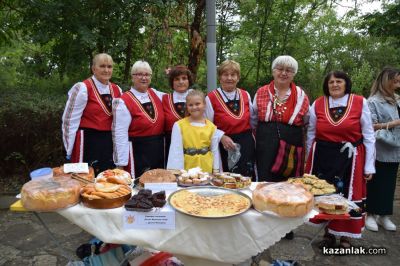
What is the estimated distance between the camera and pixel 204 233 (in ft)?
6.98

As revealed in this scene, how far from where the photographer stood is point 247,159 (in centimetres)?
345

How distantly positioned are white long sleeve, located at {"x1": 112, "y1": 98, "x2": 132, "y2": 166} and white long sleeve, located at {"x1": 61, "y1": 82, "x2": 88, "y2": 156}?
11.7 inches

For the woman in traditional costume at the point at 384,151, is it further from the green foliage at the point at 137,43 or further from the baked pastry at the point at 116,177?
the baked pastry at the point at 116,177

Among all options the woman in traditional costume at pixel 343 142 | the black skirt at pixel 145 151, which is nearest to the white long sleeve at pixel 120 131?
the black skirt at pixel 145 151

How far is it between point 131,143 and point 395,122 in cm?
266

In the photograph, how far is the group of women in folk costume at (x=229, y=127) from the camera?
316 cm

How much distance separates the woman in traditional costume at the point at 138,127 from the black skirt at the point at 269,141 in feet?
3.09

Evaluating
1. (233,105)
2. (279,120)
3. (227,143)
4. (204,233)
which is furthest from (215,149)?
(204,233)

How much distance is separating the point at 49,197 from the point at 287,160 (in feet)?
6.79

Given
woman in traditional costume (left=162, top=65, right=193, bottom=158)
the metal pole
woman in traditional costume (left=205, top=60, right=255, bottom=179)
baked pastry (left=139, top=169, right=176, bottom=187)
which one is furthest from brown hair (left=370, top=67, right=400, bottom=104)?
baked pastry (left=139, top=169, right=176, bottom=187)

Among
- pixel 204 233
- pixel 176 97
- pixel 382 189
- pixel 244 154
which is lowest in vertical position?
pixel 382 189

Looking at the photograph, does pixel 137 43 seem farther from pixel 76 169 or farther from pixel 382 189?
pixel 382 189

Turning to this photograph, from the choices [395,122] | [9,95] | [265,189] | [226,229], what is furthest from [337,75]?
[9,95]

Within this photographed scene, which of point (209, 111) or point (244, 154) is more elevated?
point (209, 111)
